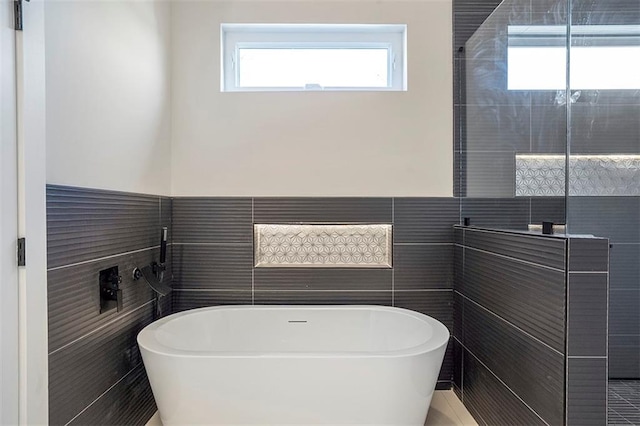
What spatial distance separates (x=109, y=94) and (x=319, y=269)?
4.86 ft

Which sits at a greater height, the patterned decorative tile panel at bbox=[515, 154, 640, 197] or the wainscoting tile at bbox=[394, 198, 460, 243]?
the patterned decorative tile panel at bbox=[515, 154, 640, 197]

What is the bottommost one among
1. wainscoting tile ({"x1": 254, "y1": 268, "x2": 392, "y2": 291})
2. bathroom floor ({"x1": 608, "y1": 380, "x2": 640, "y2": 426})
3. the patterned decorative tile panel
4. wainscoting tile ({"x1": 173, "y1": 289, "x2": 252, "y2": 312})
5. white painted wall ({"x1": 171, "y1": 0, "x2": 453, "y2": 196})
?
bathroom floor ({"x1": 608, "y1": 380, "x2": 640, "y2": 426})

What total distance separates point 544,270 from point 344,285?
3.96 ft

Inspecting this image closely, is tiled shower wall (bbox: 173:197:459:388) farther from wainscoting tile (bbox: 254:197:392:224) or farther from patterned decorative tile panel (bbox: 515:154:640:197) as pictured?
patterned decorative tile panel (bbox: 515:154:640:197)

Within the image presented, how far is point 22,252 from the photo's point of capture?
3.69ft

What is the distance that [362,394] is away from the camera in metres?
1.52

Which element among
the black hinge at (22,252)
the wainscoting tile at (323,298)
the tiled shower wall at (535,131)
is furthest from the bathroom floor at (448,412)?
the black hinge at (22,252)

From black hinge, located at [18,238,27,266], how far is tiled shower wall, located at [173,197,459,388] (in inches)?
47.1

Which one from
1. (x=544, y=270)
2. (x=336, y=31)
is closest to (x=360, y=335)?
(x=544, y=270)

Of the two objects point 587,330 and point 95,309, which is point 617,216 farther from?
point 95,309

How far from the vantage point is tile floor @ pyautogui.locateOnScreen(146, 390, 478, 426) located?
75.4 inches

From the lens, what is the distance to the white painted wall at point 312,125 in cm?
231

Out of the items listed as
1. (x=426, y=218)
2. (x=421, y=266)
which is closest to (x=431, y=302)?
(x=421, y=266)

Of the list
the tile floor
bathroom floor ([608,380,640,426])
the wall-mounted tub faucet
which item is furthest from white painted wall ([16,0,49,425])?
bathroom floor ([608,380,640,426])
